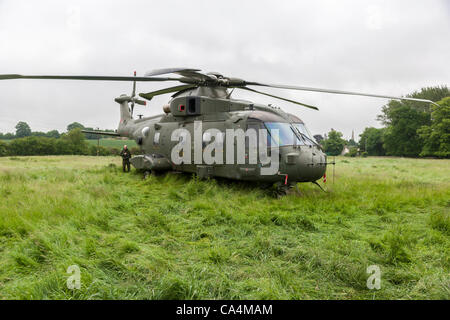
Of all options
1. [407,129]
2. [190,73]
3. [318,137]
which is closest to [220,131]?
[190,73]

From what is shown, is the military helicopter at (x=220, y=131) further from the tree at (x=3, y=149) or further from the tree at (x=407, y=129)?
the tree at (x=407, y=129)

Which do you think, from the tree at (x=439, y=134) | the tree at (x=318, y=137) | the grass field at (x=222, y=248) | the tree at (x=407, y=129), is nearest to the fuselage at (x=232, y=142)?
the tree at (x=318, y=137)

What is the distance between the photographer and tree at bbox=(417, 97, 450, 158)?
3884 centimetres

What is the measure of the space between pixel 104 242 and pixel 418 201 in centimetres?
767

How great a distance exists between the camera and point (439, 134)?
4012 cm

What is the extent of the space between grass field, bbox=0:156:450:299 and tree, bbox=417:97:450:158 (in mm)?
40925

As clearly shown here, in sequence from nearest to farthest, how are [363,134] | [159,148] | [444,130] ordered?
[159,148], [444,130], [363,134]

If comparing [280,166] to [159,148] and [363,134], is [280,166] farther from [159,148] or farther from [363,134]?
[363,134]

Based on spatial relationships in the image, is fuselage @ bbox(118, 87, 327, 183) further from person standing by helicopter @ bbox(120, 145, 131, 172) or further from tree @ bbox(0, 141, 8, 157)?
tree @ bbox(0, 141, 8, 157)

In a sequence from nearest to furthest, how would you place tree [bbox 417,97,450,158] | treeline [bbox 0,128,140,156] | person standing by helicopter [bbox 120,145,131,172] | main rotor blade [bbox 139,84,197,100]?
1. main rotor blade [bbox 139,84,197,100]
2. person standing by helicopter [bbox 120,145,131,172]
3. treeline [bbox 0,128,140,156]
4. tree [bbox 417,97,450,158]

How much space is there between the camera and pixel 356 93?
7250 mm

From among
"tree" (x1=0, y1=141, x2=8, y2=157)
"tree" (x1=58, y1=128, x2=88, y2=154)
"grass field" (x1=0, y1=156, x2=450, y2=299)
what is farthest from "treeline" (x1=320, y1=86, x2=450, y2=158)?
"tree" (x1=0, y1=141, x2=8, y2=157)

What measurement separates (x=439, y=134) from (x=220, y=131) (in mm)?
44928
